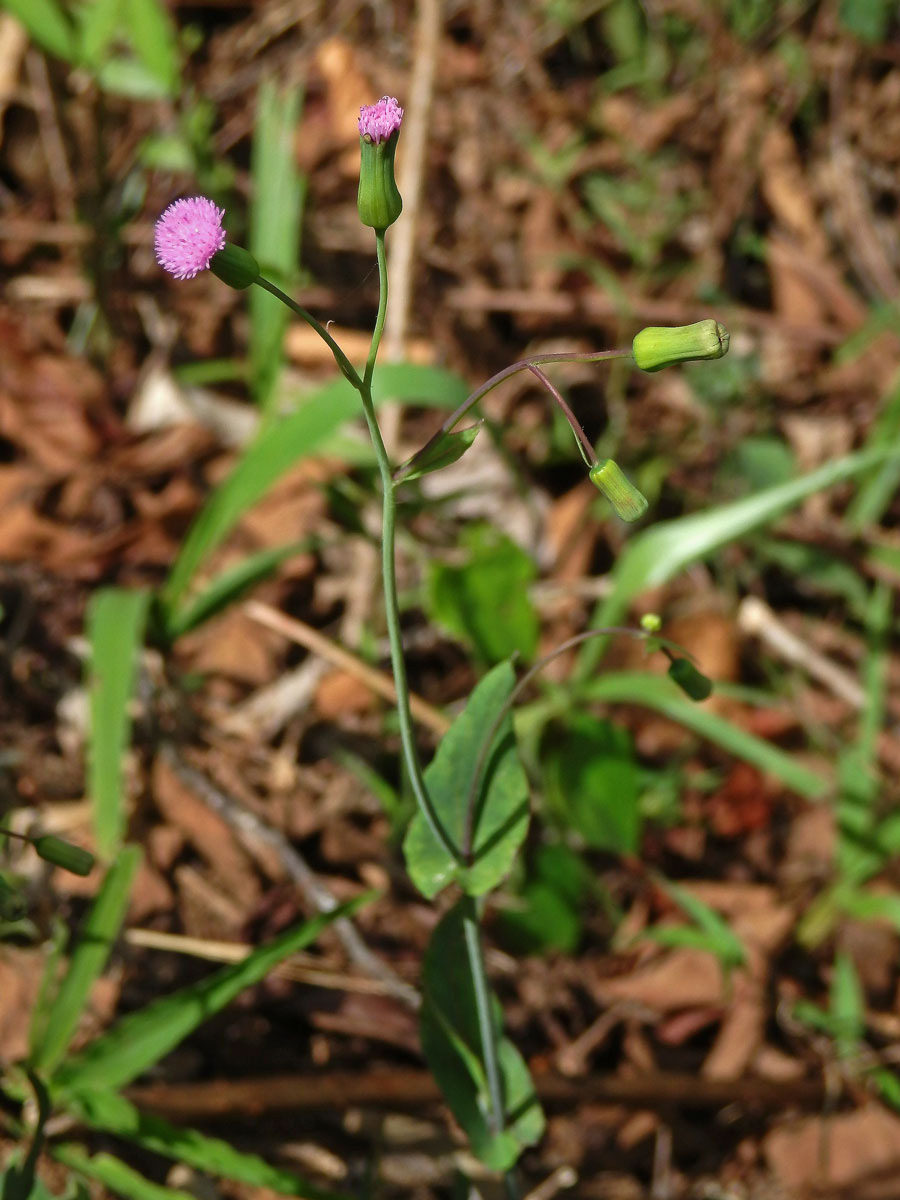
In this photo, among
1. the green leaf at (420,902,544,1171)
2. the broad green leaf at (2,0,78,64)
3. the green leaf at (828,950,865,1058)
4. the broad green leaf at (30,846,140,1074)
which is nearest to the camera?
the green leaf at (420,902,544,1171)

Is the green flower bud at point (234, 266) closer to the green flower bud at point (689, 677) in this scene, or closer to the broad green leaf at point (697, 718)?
the green flower bud at point (689, 677)

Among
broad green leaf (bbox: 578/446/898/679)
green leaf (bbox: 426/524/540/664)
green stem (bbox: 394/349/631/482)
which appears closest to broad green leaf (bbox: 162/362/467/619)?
green leaf (bbox: 426/524/540/664)

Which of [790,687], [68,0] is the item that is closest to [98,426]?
[68,0]

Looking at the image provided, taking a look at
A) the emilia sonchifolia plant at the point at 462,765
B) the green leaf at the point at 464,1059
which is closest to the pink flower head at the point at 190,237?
the emilia sonchifolia plant at the point at 462,765

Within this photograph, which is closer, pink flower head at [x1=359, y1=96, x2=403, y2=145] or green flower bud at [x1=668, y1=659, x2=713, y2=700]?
pink flower head at [x1=359, y1=96, x2=403, y2=145]

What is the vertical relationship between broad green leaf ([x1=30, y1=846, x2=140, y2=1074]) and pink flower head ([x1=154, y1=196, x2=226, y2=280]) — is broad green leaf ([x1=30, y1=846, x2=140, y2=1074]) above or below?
below

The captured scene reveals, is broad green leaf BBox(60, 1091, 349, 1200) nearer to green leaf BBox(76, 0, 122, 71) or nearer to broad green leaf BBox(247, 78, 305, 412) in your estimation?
broad green leaf BBox(247, 78, 305, 412)

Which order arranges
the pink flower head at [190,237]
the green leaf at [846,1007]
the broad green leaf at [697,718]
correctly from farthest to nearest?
the broad green leaf at [697,718] → the green leaf at [846,1007] → the pink flower head at [190,237]
